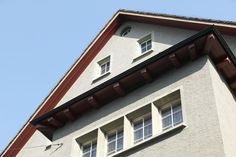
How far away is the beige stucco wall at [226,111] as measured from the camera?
13.5 meters

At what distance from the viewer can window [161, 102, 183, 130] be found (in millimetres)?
15101

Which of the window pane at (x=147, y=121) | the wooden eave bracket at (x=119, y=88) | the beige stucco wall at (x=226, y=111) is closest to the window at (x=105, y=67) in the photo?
the wooden eave bracket at (x=119, y=88)

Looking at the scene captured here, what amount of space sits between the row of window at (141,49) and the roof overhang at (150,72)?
7.26 feet

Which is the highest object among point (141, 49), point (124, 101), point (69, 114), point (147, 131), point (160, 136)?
point (141, 49)

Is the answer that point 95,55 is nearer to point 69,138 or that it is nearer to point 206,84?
point 69,138

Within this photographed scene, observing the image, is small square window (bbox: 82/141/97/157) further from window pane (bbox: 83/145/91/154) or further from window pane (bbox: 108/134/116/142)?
window pane (bbox: 108/134/116/142)

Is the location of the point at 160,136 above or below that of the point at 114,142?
below

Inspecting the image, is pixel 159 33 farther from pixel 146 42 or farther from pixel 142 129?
pixel 142 129

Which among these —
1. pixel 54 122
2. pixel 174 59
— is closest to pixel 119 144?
pixel 174 59

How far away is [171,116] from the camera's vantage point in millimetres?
15453

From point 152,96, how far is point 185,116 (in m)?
1.93

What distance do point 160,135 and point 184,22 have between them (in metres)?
5.49

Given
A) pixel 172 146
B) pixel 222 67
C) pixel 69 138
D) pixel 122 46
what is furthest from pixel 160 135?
pixel 122 46

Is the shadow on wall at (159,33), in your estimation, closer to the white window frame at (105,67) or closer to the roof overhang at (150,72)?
the white window frame at (105,67)
